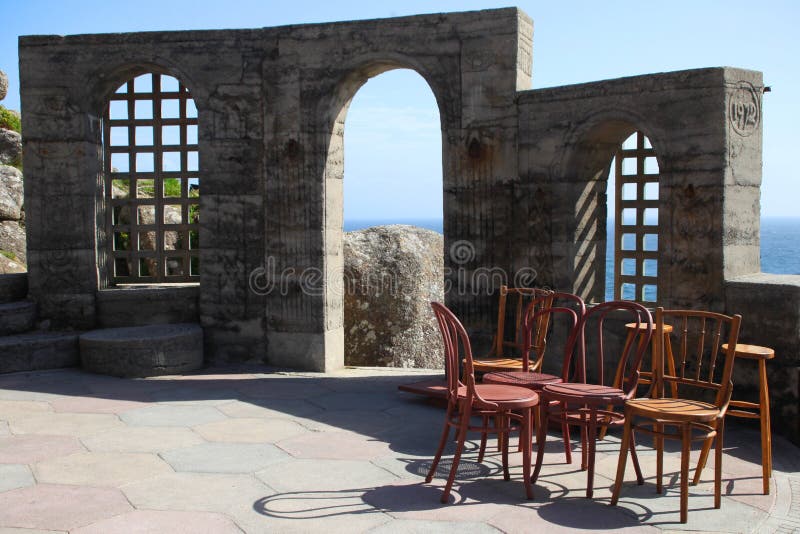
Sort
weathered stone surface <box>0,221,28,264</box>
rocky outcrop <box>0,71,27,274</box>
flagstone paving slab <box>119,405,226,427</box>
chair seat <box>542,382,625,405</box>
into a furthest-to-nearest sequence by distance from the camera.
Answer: weathered stone surface <box>0,221,28,264</box>, rocky outcrop <box>0,71,27,274</box>, flagstone paving slab <box>119,405,226,427</box>, chair seat <box>542,382,625,405</box>

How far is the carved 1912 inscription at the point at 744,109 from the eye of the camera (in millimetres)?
6332

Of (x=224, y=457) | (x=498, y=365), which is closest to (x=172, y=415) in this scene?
(x=224, y=457)

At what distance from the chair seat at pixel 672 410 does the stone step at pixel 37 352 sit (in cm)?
618

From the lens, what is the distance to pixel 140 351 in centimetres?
800

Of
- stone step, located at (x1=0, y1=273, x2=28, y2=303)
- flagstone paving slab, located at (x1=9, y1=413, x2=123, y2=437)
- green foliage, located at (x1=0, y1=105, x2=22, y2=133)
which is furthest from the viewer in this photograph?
green foliage, located at (x1=0, y1=105, x2=22, y2=133)

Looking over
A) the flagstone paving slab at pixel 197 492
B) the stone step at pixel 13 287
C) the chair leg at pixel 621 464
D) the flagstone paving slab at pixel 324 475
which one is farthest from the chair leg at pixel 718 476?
the stone step at pixel 13 287

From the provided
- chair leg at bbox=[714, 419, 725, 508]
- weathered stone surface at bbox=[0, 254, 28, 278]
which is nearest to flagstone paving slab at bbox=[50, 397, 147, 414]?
chair leg at bbox=[714, 419, 725, 508]

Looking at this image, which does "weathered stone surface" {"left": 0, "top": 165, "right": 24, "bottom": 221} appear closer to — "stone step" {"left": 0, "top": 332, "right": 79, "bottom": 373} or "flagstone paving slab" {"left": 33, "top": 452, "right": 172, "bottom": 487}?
"stone step" {"left": 0, "top": 332, "right": 79, "bottom": 373}

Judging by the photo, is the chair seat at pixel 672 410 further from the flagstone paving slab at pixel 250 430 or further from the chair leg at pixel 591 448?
the flagstone paving slab at pixel 250 430

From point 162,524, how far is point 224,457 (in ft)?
3.86

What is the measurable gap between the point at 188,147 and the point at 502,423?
5.77 meters

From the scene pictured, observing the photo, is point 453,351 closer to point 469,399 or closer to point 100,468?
point 469,399

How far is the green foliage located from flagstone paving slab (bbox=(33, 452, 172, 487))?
493 inches

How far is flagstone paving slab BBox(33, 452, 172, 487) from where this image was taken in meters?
4.78
